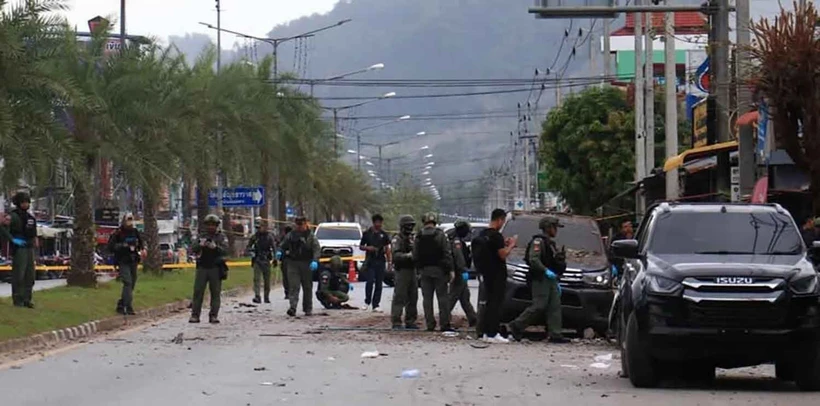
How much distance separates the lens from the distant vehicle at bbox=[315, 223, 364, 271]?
47969mm

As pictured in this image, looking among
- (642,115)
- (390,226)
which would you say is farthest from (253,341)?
(390,226)

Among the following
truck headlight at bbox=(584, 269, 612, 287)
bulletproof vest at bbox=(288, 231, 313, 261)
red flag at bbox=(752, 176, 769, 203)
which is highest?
red flag at bbox=(752, 176, 769, 203)

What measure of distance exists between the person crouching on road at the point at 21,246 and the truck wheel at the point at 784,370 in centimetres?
1298

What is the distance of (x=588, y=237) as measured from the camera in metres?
23.0

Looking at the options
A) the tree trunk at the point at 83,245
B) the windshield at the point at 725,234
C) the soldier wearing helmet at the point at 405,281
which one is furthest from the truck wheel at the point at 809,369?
the tree trunk at the point at 83,245

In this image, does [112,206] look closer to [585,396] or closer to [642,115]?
[642,115]

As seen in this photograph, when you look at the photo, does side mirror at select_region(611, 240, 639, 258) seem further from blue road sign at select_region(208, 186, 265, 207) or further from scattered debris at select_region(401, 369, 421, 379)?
blue road sign at select_region(208, 186, 265, 207)

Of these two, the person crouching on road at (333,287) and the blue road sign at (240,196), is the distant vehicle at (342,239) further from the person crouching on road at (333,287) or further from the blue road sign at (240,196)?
the person crouching on road at (333,287)

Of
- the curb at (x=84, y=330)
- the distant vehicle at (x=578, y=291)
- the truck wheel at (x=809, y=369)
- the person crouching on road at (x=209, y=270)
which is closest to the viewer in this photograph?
the truck wheel at (x=809, y=369)

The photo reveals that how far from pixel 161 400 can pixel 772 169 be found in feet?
54.4

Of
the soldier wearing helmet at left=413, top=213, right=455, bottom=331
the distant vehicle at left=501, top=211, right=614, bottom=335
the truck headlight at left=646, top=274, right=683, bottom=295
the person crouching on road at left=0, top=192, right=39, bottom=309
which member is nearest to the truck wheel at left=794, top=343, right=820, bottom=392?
the truck headlight at left=646, top=274, right=683, bottom=295

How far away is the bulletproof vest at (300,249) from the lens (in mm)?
26078

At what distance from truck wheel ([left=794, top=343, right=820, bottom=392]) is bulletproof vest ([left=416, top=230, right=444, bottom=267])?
8617mm

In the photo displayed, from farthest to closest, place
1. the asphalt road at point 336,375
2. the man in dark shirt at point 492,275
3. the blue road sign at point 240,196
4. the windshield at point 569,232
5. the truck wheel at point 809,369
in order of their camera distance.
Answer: the blue road sign at point 240,196
the windshield at point 569,232
the man in dark shirt at point 492,275
the truck wheel at point 809,369
the asphalt road at point 336,375
